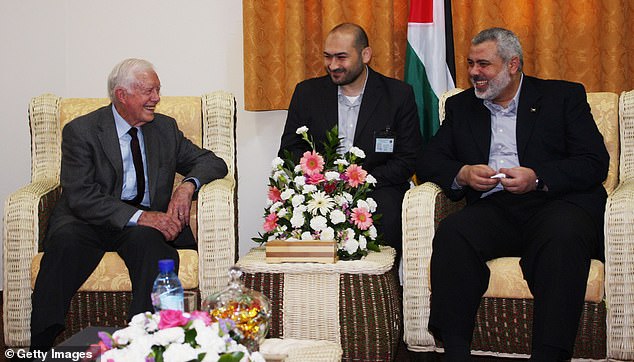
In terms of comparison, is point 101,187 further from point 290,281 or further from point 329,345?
point 329,345

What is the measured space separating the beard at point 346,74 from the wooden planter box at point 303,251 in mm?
1158

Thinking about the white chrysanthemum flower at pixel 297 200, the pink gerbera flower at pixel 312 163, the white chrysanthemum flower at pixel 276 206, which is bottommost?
the white chrysanthemum flower at pixel 276 206

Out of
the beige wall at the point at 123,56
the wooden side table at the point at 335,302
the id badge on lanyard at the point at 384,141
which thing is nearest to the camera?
the wooden side table at the point at 335,302

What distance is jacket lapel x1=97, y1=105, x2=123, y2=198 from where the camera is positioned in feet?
11.6

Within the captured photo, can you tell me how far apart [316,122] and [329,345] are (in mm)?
1817

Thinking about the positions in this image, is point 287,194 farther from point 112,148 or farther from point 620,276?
point 620,276

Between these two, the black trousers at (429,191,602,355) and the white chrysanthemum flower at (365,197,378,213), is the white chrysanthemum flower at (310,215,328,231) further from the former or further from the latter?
the black trousers at (429,191,602,355)

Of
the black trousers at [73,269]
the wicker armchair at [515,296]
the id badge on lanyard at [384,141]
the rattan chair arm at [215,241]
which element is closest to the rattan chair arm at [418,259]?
the wicker armchair at [515,296]

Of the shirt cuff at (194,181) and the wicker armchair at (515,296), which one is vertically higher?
the shirt cuff at (194,181)

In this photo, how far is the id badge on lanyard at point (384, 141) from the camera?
3.87 meters

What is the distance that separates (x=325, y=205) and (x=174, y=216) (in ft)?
2.24

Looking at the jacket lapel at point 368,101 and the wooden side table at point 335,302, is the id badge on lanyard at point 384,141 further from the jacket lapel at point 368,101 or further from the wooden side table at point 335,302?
the wooden side table at point 335,302

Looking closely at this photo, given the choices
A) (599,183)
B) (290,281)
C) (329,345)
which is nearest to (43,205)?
(290,281)

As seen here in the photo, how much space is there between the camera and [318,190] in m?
3.20
